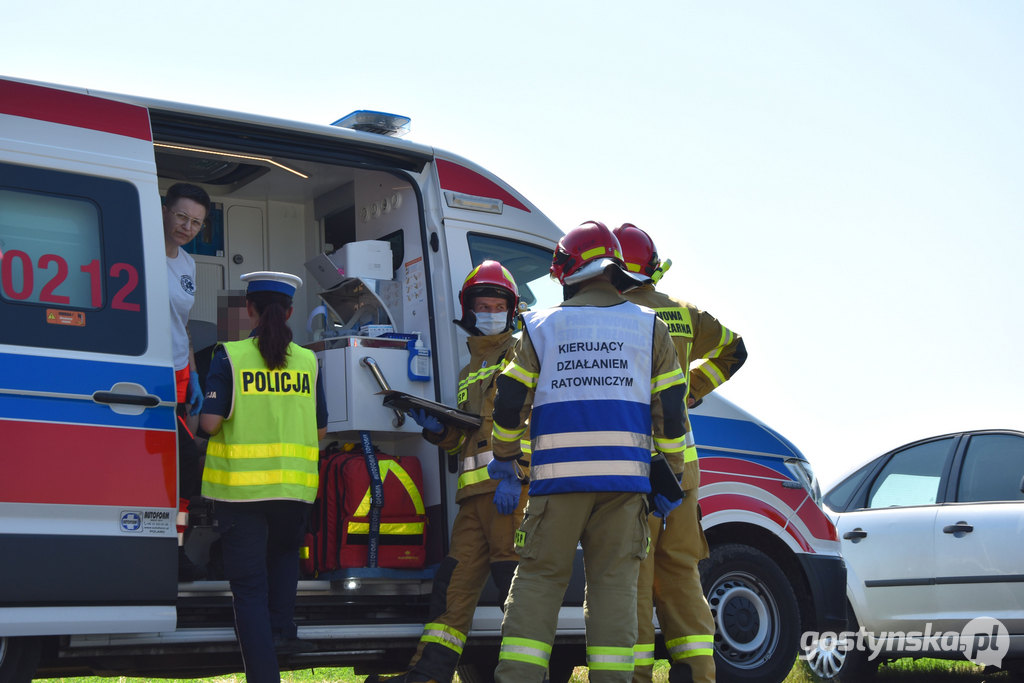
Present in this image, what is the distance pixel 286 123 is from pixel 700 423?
2.50 meters

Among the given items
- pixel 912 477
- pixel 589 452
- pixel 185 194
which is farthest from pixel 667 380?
pixel 912 477

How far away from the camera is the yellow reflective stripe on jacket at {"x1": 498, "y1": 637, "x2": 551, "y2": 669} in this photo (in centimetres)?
409

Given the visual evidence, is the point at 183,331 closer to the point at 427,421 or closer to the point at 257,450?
the point at 257,450

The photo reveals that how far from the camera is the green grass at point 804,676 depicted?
7.13 metres

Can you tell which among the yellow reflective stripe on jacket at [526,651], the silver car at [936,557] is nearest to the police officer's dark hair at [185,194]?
the yellow reflective stripe on jacket at [526,651]

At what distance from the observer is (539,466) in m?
4.31

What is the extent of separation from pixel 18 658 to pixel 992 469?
230 inches

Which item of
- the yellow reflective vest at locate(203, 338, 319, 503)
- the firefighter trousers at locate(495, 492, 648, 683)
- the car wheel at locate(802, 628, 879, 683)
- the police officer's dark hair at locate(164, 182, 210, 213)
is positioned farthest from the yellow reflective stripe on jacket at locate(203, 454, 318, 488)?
the car wheel at locate(802, 628, 879, 683)

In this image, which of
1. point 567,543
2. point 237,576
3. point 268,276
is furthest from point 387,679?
point 268,276

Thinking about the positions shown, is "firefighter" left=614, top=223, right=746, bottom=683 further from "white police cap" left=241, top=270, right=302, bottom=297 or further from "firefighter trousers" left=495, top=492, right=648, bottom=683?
"white police cap" left=241, top=270, right=302, bottom=297

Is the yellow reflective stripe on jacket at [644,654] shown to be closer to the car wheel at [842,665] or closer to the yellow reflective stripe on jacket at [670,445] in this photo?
the yellow reflective stripe on jacket at [670,445]

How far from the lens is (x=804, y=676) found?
25.0ft

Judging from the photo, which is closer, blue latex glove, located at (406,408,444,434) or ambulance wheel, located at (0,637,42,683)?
ambulance wheel, located at (0,637,42,683)

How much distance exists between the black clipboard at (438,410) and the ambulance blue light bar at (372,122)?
128 centimetres
